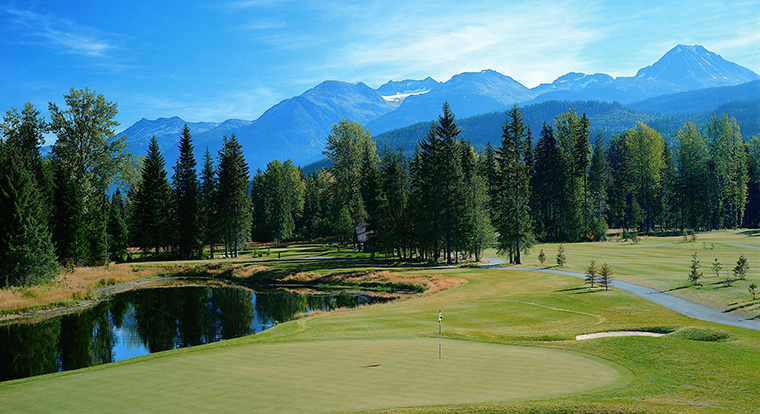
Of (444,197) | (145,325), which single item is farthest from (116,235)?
(444,197)

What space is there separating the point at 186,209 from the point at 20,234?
32124 mm

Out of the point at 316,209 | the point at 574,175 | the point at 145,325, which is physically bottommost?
the point at 145,325

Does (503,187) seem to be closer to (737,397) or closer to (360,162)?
(360,162)

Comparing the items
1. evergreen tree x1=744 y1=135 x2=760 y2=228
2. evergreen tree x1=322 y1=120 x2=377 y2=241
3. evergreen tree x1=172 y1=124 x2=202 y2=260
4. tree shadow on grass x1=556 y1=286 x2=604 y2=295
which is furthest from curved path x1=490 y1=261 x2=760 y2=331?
evergreen tree x1=744 y1=135 x2=760 y2=228

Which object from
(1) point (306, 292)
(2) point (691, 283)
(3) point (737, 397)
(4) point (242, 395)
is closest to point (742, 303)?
(2) point (691, 283)

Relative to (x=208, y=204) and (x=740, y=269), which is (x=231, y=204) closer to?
(x=208, y=204)

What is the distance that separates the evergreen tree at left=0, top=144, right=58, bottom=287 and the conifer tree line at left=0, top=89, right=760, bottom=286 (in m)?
0.12

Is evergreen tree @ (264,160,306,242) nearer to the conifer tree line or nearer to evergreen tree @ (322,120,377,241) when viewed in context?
the conifer tree line

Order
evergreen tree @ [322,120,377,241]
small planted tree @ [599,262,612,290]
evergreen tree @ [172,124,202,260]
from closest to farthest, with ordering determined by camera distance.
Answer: small planted tree @ [599,262,612,290], evergreen tree @ [172,124,202,260], evergreen tree @ [322,120,377,241]

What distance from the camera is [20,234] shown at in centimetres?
4238

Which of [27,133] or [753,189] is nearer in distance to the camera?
[27,133]

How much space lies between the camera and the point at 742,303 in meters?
25.6

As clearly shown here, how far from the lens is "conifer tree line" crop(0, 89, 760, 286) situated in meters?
54.4

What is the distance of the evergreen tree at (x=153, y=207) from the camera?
7562 centimetres
